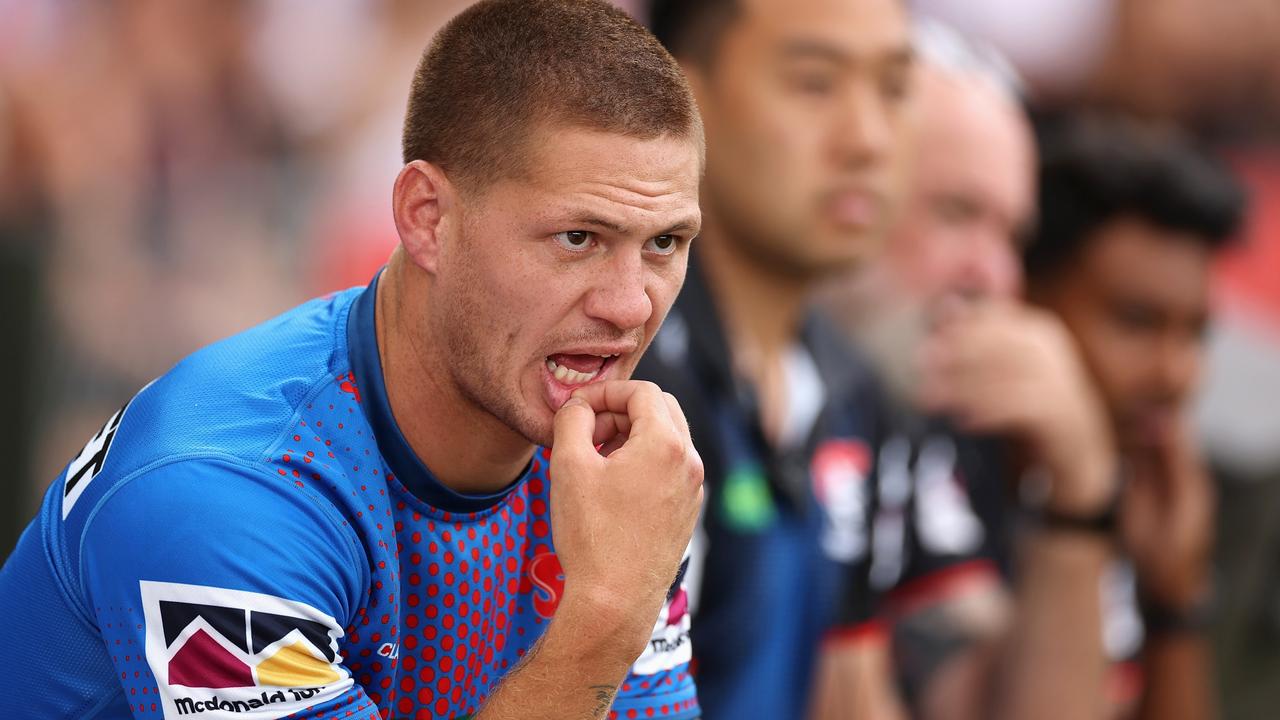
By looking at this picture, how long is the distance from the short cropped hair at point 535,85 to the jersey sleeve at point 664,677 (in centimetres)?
73

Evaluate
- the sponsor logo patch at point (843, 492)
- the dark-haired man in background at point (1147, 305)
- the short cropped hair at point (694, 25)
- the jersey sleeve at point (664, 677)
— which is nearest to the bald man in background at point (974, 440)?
the sponsor logo patch at point (843, 492)

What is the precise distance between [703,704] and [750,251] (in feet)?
3.57

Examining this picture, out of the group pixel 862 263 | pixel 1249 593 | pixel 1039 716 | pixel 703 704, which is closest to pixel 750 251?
pixel 862 263

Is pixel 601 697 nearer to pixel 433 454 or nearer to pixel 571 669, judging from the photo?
pixel 571 669

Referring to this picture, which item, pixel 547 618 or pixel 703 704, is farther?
pixel 703 704

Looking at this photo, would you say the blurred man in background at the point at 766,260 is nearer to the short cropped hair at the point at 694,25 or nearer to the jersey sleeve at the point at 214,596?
A: the short cropped hair at the point at 694,25

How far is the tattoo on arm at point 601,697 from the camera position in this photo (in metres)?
2.11

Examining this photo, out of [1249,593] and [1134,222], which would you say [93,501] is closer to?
[1134,222]

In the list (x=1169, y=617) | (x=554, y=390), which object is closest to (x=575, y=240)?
(x=554, y=390)

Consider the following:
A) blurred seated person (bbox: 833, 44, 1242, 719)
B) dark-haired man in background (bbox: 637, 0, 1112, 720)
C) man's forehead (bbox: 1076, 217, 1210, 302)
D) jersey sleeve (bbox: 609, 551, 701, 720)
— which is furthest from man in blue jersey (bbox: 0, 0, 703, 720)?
man's forehead (bbox: 1076, 217, 1210, 302)

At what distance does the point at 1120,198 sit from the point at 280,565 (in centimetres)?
385

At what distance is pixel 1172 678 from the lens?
5.71 m

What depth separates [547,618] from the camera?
8.31ft

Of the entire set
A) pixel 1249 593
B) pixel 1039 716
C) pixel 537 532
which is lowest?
Result: pixel 1249 593
